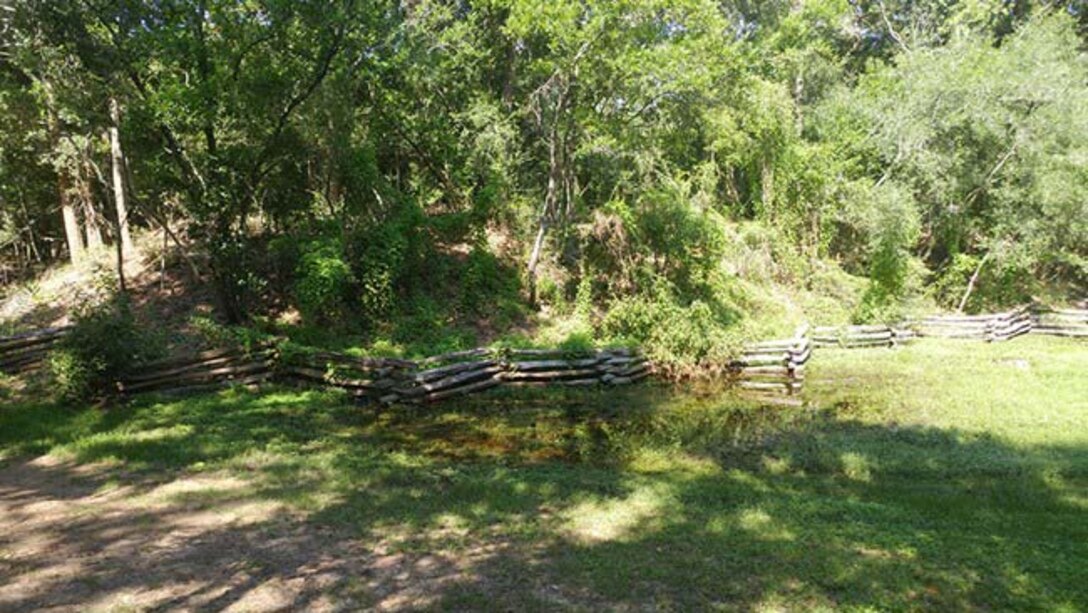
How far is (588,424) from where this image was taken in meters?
10.4

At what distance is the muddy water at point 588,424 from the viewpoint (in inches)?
355

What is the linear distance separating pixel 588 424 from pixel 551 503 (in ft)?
12.7

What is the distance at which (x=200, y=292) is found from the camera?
15562mm

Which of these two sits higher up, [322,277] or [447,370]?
[322,277]

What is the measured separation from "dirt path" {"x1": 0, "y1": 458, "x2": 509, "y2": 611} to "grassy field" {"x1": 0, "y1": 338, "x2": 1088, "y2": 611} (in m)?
0.02

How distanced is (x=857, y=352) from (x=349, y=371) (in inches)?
489

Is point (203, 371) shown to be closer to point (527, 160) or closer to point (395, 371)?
point (395, 371)

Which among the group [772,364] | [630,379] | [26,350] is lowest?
[772,364]

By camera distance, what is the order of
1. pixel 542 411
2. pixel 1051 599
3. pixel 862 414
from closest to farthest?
pixel 1051 599 → pixel 862 414 → pixel 542 411

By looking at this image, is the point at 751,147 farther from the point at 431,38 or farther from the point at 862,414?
the point at 862,414

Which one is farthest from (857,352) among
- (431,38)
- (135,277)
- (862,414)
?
(135,277)

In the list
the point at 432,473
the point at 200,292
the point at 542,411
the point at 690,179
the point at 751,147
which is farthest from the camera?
the point at 751,147

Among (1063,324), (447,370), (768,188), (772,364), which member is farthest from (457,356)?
(1063,324)

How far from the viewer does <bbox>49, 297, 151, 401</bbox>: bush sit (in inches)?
395
